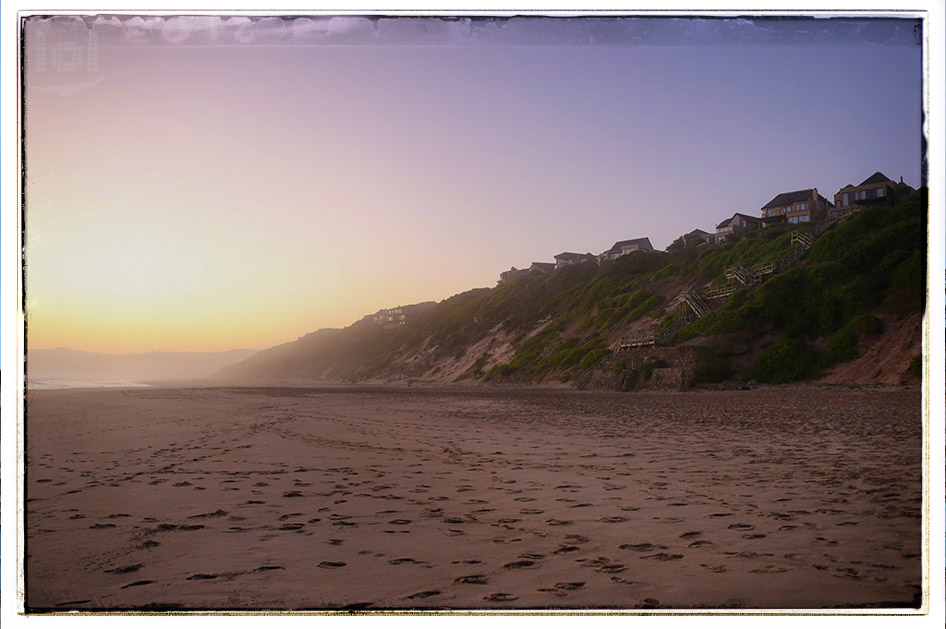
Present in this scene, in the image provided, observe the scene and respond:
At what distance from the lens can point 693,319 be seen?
19984 millimetres

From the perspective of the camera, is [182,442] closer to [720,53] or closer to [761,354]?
[720,53]

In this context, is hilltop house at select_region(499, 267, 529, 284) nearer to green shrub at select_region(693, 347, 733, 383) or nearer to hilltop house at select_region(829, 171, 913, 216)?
hilltop house at select_region(829, 171, 913, 216)

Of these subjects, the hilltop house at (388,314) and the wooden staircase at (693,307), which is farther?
the wooden staircase at (693,307)

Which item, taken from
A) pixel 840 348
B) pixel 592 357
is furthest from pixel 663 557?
pixel 592 357

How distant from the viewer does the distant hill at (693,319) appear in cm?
945

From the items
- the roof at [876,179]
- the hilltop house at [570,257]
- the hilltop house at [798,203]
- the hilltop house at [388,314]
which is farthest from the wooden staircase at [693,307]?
the roof at [876,179]

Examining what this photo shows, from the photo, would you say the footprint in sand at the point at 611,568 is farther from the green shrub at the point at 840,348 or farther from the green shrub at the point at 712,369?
the green shrub at the point at 712,369

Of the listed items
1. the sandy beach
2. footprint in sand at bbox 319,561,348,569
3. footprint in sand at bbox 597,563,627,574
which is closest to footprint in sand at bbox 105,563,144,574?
the sandy beach

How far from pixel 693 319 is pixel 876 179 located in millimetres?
16576

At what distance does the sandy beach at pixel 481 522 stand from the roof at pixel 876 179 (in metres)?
1.44

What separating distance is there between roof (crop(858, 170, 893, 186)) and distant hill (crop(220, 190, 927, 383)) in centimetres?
54

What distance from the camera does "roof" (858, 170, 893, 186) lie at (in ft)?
12.2

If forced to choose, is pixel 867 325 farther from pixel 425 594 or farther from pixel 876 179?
pixel 425 594
